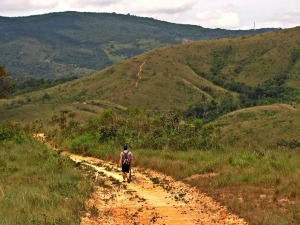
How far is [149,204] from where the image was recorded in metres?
14.1

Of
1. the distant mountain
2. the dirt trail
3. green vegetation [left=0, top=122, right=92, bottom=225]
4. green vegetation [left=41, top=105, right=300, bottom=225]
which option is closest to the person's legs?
the dirt trail

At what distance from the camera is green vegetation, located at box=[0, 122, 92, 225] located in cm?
1081

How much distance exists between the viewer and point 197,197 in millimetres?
15078

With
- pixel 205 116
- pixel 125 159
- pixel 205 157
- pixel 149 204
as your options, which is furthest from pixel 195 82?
pixel 149 204

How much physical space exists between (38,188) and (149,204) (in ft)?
11.8

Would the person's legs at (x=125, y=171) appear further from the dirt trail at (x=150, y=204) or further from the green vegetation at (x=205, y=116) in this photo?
the green vegetation at (x=205, y=116)

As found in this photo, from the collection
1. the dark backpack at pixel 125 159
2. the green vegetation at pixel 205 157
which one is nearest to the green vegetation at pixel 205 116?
the green vegetation at pixel 205 157

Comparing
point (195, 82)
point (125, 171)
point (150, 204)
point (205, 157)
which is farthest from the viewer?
point (195, 82)

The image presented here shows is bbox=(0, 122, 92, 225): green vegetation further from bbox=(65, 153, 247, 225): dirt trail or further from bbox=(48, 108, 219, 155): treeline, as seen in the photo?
bbox=(48, 108, 219, 155): treeline

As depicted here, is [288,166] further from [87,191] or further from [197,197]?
[87,191]

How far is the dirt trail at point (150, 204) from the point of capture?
40.0 ft

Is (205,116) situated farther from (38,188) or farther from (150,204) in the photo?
(38,188)

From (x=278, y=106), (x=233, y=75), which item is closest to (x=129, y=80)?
(x=233, y=75)

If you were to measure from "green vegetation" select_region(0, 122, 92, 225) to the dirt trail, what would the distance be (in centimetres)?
62
